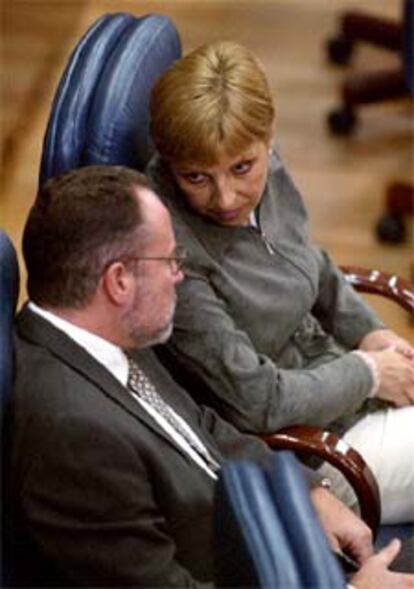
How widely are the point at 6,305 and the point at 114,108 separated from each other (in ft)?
1.57

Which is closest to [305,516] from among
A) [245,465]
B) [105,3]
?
[245,465]

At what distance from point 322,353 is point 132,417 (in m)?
0.65

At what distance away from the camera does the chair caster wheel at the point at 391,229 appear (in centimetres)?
394

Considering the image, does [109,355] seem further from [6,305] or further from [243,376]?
[243,376]

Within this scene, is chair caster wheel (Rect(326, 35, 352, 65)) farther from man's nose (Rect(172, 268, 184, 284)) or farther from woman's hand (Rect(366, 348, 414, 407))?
man's nose (Rect(172, 268, 184, 284))

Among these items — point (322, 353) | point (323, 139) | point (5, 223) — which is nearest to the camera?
point (322, 353)

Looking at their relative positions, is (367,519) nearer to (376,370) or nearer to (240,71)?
(376,370)

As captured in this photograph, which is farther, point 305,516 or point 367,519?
point 367,519

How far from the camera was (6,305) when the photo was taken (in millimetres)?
1959

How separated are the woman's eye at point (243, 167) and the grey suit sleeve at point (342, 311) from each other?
0.38 m

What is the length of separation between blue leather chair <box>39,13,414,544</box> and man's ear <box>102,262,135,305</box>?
0.39 metres

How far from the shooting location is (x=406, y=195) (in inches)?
157

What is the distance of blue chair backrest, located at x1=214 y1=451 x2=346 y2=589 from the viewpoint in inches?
59.9

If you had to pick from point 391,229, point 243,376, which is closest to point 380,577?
point 243,376
